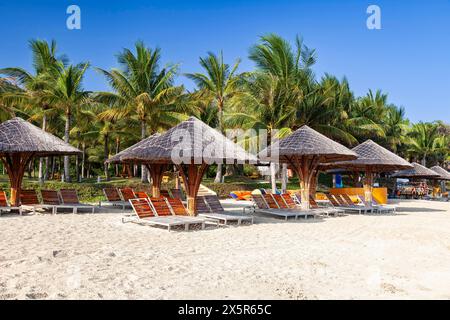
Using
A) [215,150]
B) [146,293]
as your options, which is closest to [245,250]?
[146,293]

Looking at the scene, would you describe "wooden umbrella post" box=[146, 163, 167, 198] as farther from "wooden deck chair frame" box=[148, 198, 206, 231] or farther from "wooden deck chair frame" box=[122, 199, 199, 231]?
"wooden deck chair frame" box=[148, 198, 206, 231]

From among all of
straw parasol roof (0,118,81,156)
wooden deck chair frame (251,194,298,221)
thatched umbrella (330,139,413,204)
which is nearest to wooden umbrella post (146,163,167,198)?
→ straw parasol roof (0,118,81,156)

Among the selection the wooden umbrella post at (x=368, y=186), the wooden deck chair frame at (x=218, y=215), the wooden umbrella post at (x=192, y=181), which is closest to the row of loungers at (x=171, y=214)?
the wooden deck chair frame at (x=218, y=215)

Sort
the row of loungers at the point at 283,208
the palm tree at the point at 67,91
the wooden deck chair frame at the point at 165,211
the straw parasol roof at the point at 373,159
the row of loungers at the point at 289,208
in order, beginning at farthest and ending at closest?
the palm tree at the point at 67,91 → the straw parasol roof at the point at 373,159 → the row of loungers at the point at 289,208 → the row of loungers at the point at 283,208 → the wooden deck chair frame at the point at 165,211

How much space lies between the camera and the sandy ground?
4797mm

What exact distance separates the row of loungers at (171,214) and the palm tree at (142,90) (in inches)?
510

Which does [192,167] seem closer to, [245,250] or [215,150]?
[215,150]

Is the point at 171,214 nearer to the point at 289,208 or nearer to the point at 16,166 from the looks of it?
the point at 289,208

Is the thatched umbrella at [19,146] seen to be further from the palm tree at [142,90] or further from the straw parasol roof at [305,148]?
the palm tree at [142,90]

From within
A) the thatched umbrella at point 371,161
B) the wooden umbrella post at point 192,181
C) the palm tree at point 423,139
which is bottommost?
the wooden umbrella post at point 192,181

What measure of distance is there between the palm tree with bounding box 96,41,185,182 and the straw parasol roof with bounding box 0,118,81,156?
10666mm

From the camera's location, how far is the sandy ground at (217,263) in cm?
480

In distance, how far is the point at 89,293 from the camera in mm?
4574
